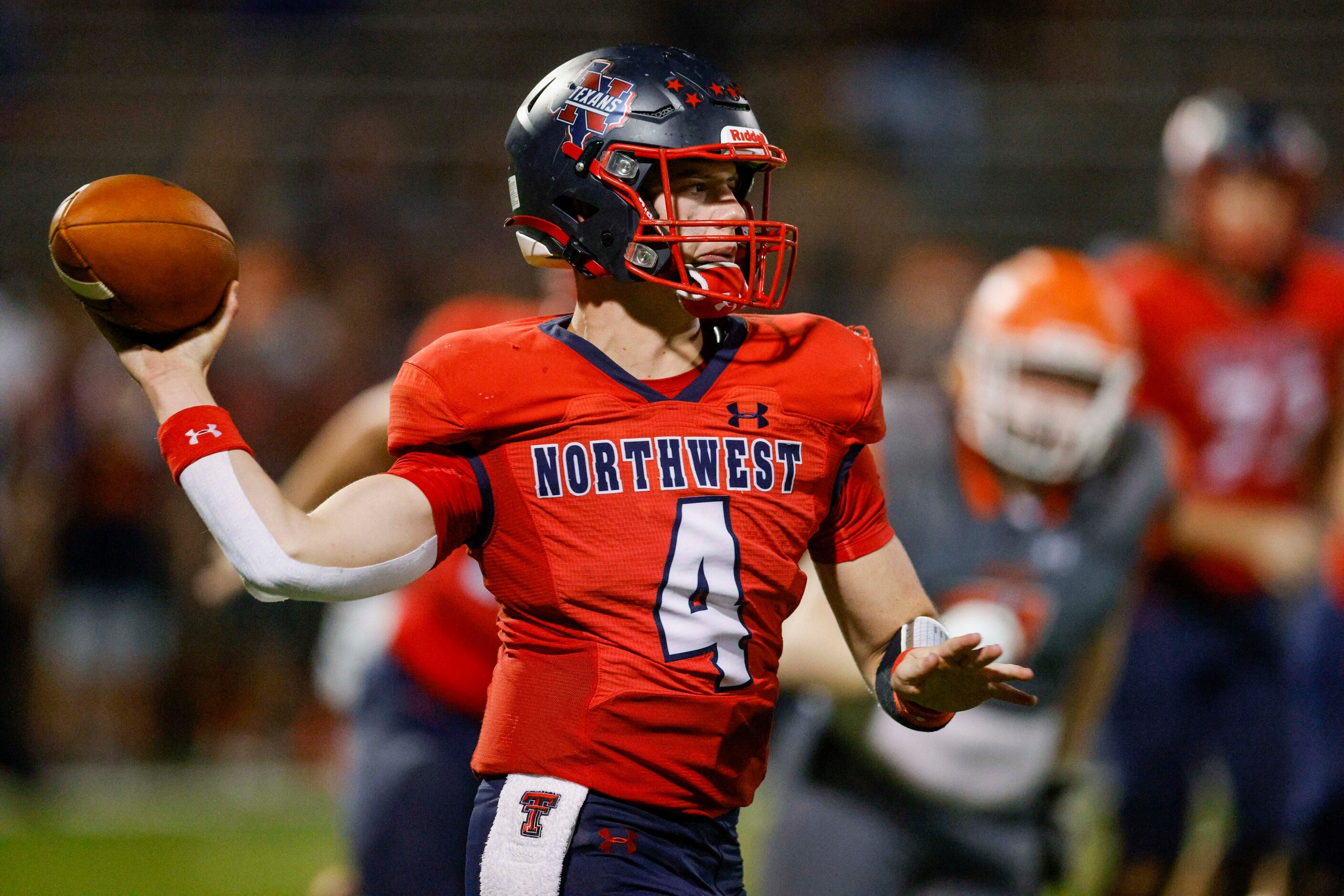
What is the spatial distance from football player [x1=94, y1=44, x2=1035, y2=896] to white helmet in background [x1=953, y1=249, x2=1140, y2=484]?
130 cm

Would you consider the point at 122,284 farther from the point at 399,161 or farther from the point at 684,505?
the point at 399,161

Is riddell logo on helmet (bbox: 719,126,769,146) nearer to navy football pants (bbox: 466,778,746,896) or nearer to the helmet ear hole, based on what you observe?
the helmet ear hole

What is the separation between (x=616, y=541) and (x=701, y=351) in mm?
354

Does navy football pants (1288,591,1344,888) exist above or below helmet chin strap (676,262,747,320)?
below

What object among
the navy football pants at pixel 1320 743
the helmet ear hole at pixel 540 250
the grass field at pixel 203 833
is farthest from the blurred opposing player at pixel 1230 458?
the helmet ear hole at pixel 540 250

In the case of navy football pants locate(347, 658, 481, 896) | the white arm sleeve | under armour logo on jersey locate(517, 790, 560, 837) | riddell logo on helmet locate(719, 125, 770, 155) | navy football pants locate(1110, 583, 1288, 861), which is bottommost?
navy football pants locate(1110, 583, 1288, 861)

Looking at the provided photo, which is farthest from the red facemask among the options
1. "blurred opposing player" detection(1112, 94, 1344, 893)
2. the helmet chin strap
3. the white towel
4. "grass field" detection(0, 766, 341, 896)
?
"grass field" detection(0, 766, 341, 896)

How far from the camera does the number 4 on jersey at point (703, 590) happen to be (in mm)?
2281

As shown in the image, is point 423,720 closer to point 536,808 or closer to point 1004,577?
point 1004,577

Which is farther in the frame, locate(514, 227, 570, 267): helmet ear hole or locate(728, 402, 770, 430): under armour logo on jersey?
locate(514, 227, 570, 267): helmet ear hole

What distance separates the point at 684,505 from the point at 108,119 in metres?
8.54

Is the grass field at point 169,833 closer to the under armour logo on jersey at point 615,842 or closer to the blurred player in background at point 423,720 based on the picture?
the blurred player in background at point 423,720

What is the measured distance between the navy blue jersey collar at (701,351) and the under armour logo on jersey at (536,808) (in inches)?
22.2

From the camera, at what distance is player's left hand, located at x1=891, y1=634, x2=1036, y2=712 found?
213cm
